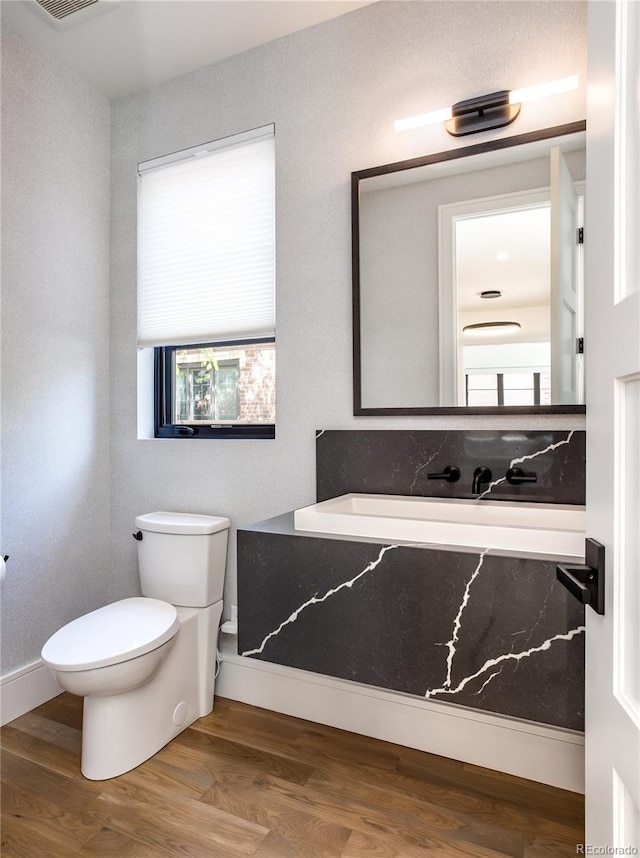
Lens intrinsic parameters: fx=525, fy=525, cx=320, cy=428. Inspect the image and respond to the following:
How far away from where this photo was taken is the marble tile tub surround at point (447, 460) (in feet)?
5.32

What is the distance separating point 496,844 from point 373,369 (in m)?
1.43

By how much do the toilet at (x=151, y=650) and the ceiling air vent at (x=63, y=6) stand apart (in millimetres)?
1864

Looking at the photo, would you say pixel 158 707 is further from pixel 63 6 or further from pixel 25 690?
pixel 63 6

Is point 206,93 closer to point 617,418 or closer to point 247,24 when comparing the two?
point 247,24

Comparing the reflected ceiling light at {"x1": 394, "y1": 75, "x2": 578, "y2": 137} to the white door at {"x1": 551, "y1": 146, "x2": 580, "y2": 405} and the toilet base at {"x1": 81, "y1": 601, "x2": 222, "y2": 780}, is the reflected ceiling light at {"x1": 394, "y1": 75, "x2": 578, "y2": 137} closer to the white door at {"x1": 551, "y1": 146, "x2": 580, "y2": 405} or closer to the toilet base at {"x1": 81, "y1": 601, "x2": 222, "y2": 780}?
the white door at {"x1": 551, "y1": 146, "x2": 580, "y2": 405}

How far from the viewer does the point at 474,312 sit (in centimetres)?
176

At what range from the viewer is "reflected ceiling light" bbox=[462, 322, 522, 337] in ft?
5.57

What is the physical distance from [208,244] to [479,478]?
1.48 meters

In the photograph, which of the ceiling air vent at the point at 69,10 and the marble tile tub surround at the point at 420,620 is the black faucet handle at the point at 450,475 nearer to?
the marble tile tub surround at the point at 420,620

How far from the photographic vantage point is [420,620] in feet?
4.11

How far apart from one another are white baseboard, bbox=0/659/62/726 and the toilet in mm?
420

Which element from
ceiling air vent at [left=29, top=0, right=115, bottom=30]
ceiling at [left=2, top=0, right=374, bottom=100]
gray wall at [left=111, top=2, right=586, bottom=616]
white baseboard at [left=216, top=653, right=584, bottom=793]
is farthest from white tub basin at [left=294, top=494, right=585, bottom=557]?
ceiling air vent at [left=29, top=0, right=115, bottom=30]

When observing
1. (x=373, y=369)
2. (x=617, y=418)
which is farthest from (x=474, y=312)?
(x=617, y=418)

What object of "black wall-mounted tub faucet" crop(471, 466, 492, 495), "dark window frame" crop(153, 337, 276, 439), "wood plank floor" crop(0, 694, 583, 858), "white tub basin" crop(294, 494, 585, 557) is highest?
"dark window frame" crop(153, 337, 276, 439)
